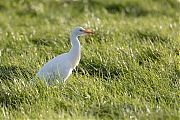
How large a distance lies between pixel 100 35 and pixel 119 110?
3.21 metres

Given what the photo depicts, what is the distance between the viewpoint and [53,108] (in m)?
4.11

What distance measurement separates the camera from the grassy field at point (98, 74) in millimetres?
4035

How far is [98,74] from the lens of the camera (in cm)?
559

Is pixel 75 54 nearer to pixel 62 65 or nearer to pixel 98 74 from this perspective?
pixel 62 65

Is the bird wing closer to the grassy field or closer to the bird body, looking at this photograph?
the bird body

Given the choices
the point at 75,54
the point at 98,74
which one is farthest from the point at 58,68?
the point at 98,74

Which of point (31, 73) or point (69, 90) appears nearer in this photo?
point (69, 90)

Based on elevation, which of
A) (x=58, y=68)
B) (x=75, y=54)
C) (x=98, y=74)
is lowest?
(x=98, y=74)

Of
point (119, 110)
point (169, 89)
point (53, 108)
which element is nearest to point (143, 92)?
point (169, 89)

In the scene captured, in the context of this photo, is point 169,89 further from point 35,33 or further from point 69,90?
point 35,33

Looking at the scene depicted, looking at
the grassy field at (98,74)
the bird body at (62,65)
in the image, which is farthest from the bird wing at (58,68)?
the grassy field at (98,74)

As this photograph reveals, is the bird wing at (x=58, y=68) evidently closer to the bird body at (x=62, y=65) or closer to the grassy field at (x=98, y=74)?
the bird body at (x=62, y=65)

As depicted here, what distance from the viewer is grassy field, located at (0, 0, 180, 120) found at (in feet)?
13.2

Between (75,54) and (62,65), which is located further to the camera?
(75,54)
